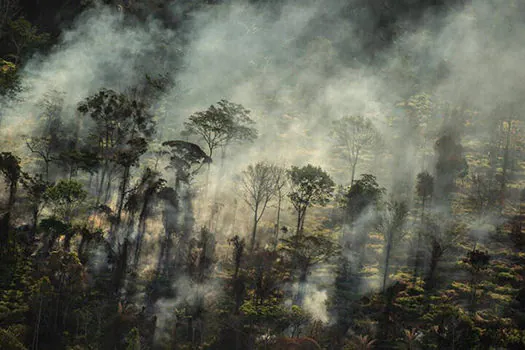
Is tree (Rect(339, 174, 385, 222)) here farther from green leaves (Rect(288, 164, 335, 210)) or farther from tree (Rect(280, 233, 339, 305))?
tree (Rect(280, 233, 339, 305))

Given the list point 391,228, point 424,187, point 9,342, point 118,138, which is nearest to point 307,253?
point 391,228

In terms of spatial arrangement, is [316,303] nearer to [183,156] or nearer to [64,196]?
[183,156]

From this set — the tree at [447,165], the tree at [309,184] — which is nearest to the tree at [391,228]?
the tree at [309,184]

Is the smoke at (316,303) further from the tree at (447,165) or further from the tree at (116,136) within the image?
the tree at (447,165)

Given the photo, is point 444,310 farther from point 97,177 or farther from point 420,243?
point 97,177

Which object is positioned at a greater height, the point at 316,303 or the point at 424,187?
the point at 424,187

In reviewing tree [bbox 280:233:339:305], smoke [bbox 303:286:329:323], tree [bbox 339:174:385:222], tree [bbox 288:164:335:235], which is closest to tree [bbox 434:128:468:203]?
tree [bbox 339:174:385:222]
